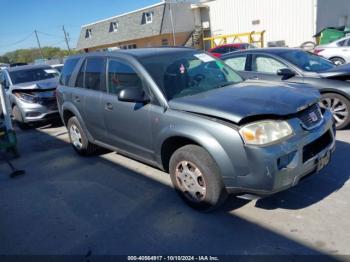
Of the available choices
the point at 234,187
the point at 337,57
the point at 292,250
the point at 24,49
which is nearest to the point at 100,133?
the point at 234,187

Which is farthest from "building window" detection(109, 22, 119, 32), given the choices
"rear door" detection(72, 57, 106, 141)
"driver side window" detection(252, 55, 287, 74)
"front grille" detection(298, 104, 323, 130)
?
"front grille" detection(298, 104, 323, 130)

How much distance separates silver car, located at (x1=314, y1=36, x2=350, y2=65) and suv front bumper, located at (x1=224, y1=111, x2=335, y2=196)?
10.8 meters

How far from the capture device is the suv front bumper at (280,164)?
2953 millimetres

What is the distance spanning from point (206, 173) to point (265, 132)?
72cm

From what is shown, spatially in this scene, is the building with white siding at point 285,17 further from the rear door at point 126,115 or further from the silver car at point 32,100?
the rear door at point 126,115

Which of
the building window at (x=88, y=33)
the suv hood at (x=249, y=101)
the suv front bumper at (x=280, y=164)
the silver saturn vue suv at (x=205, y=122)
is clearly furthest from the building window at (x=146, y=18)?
the suv front bumper at (x=280, y=164)

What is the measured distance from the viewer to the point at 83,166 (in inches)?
220

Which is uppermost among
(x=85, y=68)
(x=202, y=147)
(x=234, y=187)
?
(x=85, y=68)

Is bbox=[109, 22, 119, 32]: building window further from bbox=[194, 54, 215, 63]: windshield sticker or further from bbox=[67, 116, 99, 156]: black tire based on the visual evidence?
bbox=[194, 54, 215, 63]: windshield sticker

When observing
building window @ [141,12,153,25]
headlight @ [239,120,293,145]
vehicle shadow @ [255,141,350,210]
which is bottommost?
vehicle shadow @ [255,141,350,210]

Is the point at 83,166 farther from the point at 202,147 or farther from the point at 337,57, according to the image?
the point at 337,57

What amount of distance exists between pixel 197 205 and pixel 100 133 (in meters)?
2.11

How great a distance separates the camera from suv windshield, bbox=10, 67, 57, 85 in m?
9.52

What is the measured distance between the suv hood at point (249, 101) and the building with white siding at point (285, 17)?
75.4 feet
